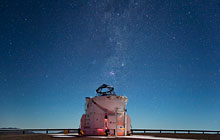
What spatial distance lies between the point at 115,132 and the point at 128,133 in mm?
3375

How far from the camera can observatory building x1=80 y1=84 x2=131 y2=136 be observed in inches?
1177

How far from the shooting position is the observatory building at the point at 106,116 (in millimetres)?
29891

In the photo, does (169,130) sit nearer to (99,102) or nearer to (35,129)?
(99,102)

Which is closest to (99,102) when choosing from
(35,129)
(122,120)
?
(122,120)

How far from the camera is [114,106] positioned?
31.0m

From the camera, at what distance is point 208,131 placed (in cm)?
4194

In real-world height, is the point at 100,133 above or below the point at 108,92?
below

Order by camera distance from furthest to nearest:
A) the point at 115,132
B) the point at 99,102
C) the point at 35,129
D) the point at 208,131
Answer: the point at 208,131
the point at 35,129
the point at 99,102
the point at 115,132

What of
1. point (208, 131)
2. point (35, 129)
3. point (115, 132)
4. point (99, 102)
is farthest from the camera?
point (208, 131)

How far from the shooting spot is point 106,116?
100 feet

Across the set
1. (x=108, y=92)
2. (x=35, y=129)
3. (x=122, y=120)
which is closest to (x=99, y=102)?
(x=108, y=92)

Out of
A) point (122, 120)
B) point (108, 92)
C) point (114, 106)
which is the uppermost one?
point (108, 92)

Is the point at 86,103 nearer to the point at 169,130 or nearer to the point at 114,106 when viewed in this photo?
the point at 114,106

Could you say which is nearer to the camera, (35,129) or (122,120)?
(122,120)
